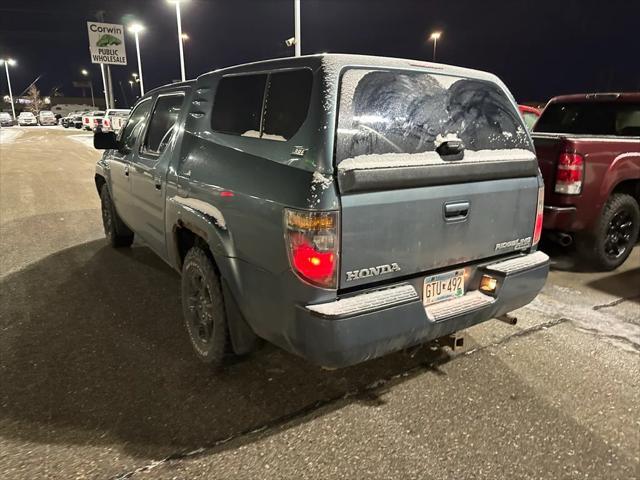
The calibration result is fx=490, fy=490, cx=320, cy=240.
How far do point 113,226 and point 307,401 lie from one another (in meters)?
3.90

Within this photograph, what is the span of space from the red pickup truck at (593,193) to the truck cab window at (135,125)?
3.82 meters

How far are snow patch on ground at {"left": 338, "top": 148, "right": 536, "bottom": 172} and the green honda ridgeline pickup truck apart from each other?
0.04 feet

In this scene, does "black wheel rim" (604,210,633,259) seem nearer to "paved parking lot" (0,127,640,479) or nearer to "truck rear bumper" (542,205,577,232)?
"truck rear bumper" (542,205,577,232)

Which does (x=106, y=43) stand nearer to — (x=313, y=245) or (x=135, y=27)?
(x=135, y=27)

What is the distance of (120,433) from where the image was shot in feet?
8.60

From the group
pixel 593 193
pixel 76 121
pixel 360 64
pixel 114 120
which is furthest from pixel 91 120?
pixel 360 64

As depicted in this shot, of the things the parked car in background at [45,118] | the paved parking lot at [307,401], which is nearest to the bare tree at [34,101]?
the parked car in background at [45,118]

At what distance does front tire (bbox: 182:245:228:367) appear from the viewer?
3.01 meters

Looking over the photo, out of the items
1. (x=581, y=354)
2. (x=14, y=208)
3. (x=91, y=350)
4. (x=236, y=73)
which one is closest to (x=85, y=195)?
(x=14, y=208)

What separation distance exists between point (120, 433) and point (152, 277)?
2.53 meters

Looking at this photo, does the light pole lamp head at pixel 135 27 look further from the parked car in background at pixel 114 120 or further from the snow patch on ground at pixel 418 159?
the snow patch on ground at pixel 418 159

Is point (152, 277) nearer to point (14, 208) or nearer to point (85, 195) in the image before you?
point (14, 208)

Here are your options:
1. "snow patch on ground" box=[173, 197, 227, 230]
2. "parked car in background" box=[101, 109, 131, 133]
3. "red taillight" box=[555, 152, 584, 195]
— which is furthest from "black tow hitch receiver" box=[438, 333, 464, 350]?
"parked car in background" box=[101, 109, 131, 133]

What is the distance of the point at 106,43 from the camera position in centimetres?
3612
